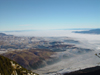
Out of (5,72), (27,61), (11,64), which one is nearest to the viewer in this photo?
(5,72)

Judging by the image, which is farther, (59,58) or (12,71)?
(59,58)

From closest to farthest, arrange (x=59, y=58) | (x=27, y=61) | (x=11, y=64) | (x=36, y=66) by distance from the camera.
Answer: (x=11, y=64) < (x=36, y=66) < (x=27, y=61) < (x=59, y=58)

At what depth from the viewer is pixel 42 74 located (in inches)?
2675

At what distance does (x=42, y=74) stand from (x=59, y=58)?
154 ft

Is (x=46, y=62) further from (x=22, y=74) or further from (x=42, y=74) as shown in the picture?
(x=22, y=74)

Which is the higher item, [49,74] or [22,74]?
[22,74]

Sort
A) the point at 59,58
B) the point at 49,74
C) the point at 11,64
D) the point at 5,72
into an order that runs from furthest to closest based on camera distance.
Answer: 1. the point at 59,58
2. the point at 49,74
3. the point at 11,64
4. the point at 5,72

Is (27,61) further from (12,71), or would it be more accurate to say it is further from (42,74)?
(12,71)

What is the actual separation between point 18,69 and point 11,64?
265mm

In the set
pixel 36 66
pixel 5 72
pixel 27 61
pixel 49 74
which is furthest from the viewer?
pixel 27 61

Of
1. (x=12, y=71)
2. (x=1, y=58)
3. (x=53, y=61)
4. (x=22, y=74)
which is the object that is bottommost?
(x=53, y=61)

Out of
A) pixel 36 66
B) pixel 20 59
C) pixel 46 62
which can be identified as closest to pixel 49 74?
pixel 36 66

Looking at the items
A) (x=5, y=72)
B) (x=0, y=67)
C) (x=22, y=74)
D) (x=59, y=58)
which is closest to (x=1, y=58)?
(x=0, y=67)

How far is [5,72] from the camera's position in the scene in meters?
2.63
